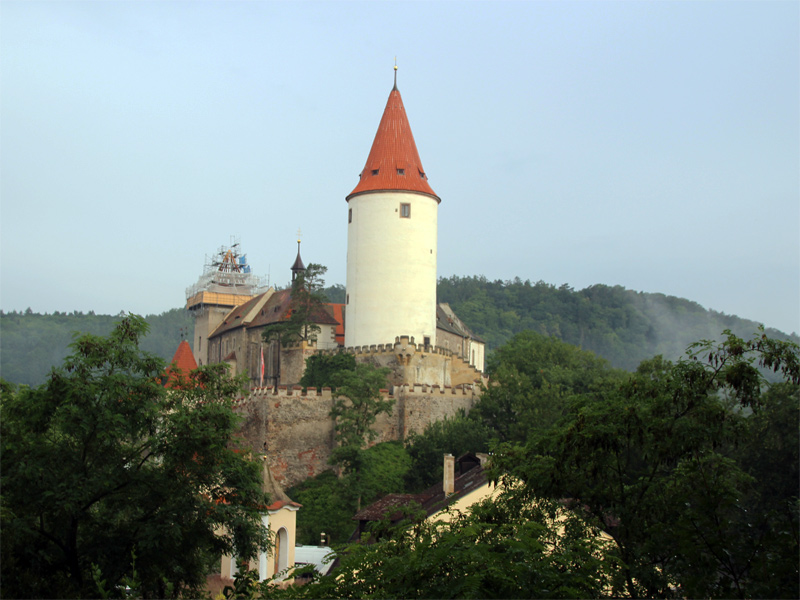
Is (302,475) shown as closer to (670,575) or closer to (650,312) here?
(670,575)

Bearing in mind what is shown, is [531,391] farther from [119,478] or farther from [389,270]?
[119,478]

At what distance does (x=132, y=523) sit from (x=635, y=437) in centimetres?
883

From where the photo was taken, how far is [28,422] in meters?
18.8

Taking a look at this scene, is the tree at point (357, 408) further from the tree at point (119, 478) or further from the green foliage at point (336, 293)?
the green foliage at point (336, 293)

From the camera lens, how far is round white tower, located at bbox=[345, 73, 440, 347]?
2149 inches

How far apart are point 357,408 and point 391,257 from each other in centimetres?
940

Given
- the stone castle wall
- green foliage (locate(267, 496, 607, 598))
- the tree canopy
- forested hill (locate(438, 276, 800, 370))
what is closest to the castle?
the stone castle wall

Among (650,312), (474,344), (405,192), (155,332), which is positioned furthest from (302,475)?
(650,312)

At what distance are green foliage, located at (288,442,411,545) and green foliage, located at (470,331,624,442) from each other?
488 cm

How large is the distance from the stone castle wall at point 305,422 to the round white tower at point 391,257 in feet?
15.7

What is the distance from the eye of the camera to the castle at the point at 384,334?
162 feet

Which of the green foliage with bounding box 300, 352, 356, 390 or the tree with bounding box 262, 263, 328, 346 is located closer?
the green foliage with bounding box 300, 352, 356, 390

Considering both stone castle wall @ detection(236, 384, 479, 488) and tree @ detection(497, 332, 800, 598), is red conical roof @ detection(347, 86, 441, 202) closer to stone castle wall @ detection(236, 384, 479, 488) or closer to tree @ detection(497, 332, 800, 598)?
stone castle wall @ detection(236, 384, 479, 488)

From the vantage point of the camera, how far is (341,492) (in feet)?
151
